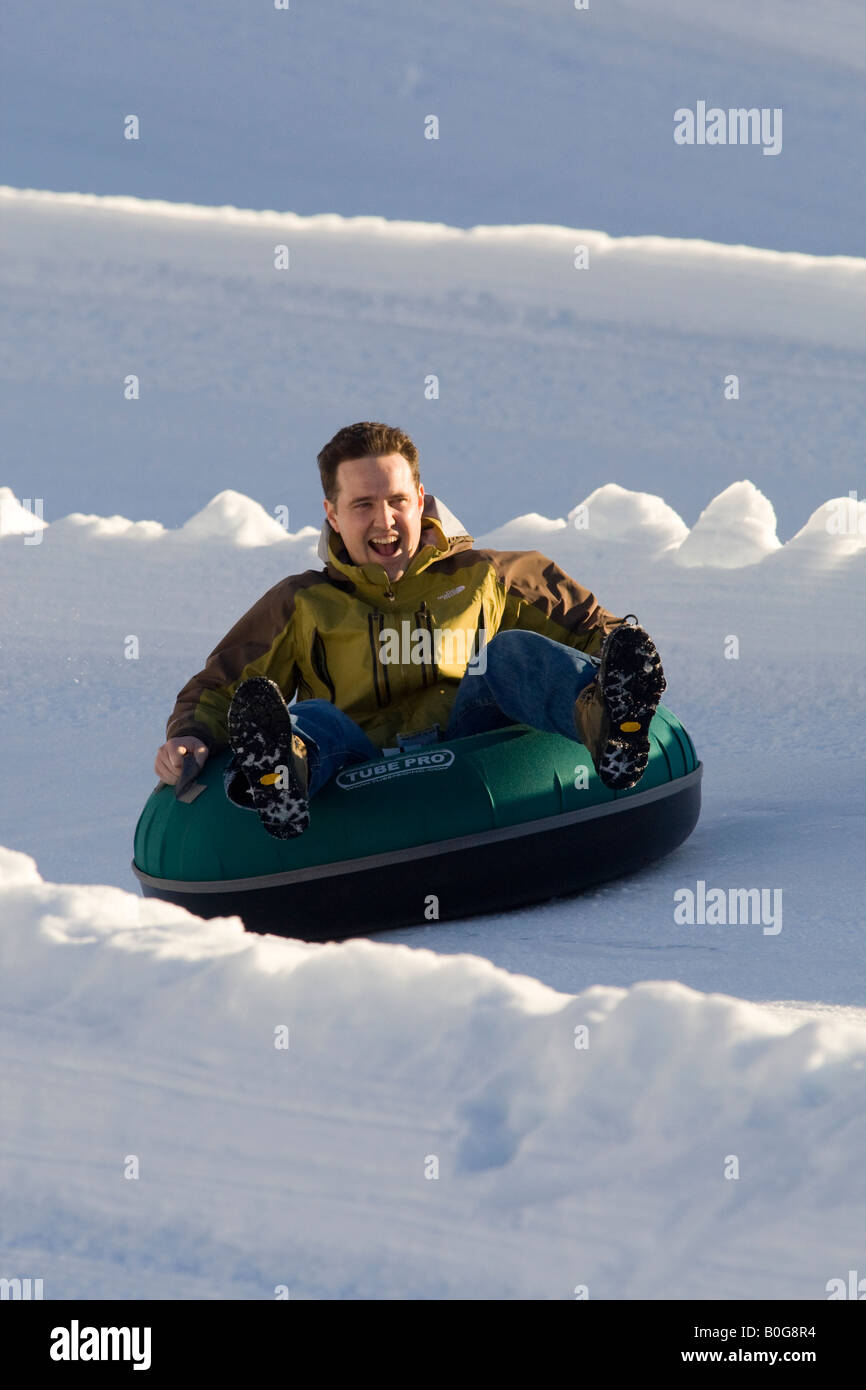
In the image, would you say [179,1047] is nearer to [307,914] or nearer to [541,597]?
[307,914]

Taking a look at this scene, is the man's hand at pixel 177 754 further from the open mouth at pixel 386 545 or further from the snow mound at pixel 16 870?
the open mouth at pixel 386 545

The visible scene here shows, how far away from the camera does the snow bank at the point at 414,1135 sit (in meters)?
1.69

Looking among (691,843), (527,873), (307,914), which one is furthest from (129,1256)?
(691,843)

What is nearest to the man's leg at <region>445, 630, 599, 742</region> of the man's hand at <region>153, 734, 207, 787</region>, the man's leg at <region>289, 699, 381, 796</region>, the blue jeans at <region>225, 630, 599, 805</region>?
the blue jeans at <region>225, 630, 599, 805</region>

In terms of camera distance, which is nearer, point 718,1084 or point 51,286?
point 718,1084

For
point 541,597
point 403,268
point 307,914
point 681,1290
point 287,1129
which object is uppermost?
point 403,268

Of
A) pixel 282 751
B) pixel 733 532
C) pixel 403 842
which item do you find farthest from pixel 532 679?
pixel 733 532

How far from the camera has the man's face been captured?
3.01 meters

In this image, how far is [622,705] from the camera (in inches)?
105

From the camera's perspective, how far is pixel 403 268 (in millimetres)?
10969

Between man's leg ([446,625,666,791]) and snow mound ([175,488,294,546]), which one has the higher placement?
snow mound ([175,488,294,546])

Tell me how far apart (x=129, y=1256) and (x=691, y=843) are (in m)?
1.95

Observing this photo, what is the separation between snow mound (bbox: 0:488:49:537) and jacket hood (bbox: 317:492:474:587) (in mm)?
A: 4637

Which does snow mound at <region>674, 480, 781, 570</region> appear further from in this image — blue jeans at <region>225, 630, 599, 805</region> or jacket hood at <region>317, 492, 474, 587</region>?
blue jeans at <region>225, 630, 599, 805</region>
